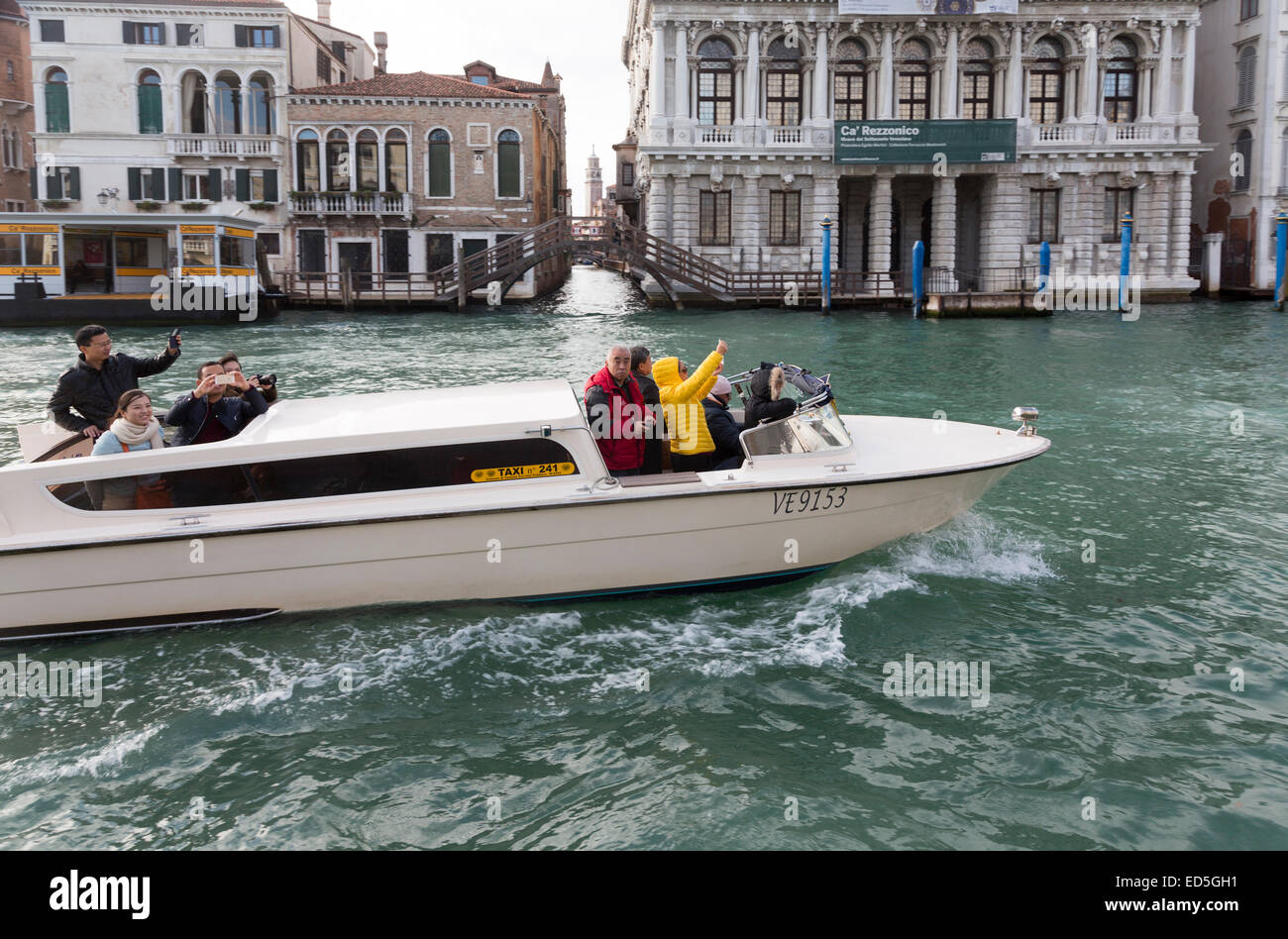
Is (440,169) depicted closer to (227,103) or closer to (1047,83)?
(227,103)

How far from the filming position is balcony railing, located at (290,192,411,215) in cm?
4066

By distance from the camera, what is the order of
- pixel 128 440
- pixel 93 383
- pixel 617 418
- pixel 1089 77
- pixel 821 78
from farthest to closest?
pixel 1089 77 < pixel 821 78 < pixel 93 383 < pixel 617 418 < pixel 128 440

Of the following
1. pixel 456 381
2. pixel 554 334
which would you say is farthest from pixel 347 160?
pixel 456 381

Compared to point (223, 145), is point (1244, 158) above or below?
below

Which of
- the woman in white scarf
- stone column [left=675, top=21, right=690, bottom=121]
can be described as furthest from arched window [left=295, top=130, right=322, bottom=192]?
the woman in white scarf

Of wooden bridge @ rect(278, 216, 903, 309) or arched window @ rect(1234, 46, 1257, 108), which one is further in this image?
arched window @ rect(1234, 46, 1257, 108)

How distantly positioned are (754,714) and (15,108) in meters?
51.2

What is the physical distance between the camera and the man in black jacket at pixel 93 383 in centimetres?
861

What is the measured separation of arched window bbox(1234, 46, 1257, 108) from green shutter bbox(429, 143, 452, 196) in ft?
95.3

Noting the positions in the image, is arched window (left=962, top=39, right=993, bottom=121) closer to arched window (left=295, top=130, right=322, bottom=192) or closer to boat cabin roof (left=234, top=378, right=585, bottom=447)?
arched window (left=295, top=130, right=322, bottom=192)

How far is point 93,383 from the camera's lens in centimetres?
884

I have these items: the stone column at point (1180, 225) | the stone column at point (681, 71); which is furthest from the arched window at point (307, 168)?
the stone column at point (1180, 225)

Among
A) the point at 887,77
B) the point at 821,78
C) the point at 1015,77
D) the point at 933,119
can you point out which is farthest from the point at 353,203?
the point at 1015,77
